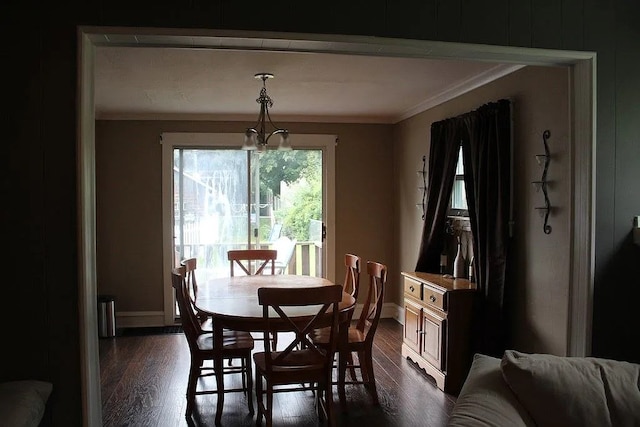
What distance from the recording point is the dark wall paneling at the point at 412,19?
2361mm

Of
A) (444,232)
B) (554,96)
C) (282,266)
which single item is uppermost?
(554,96)

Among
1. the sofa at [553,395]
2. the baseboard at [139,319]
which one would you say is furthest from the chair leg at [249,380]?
the baseboard at [139,319]

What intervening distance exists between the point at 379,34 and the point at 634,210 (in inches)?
63.4

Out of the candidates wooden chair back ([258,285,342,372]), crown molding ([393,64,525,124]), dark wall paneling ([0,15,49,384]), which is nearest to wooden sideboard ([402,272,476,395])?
wooden chair back ([258,285,342,372])

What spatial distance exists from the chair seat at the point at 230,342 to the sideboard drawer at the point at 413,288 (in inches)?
57.0

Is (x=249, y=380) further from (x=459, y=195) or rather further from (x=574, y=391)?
(x=459, y=195)

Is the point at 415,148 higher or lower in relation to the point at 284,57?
lower

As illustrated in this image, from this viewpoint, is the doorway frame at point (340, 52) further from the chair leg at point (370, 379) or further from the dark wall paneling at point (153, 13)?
the chair leg at point (370, 379)

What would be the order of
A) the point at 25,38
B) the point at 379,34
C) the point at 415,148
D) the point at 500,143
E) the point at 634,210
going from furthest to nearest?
the point at 415,148 < the point at 500,143 < the point at 634,210 < the point at 379,34 < the point at 25,38

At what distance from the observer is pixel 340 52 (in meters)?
2.43

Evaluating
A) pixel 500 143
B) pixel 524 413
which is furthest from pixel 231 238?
pixel 524 413

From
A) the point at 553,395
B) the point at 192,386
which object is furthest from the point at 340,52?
the point at 192,386

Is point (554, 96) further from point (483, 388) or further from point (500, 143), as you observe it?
point (483, 388)

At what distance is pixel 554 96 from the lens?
3.21 m
